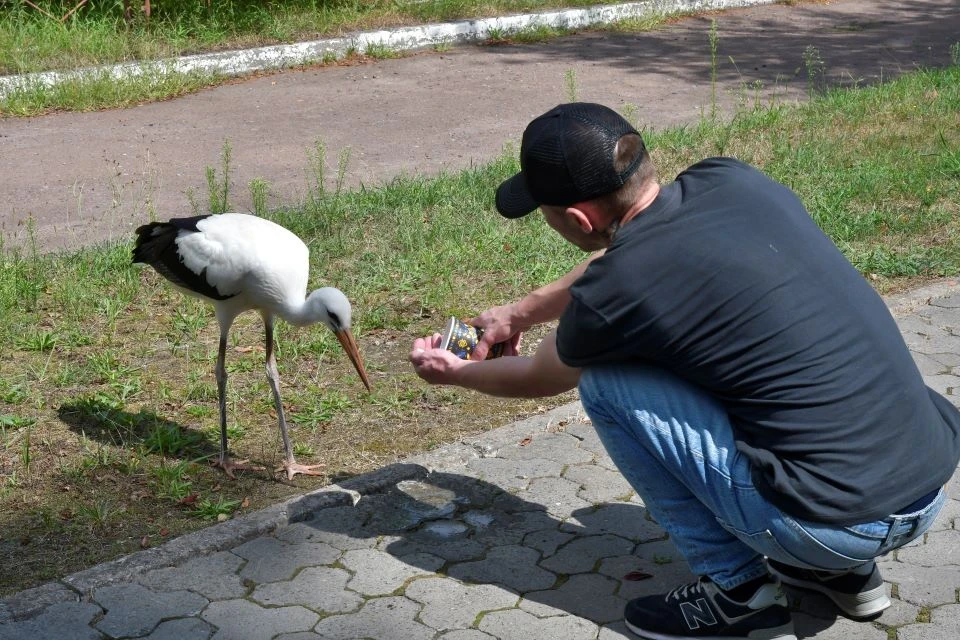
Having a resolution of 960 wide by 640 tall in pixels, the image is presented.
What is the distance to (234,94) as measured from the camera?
955 cm

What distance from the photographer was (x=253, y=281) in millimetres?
4207

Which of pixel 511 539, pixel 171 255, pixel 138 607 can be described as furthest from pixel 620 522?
pixel 171 255

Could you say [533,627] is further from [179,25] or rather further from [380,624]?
[179,25]

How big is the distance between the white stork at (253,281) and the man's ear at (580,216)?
55.0 inches

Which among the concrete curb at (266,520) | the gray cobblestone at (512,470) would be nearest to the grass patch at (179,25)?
the concrete curb at (266,520)

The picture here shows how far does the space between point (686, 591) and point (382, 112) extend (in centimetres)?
666

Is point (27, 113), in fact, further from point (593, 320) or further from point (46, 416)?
point (593, 320)

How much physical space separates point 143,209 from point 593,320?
485 cm

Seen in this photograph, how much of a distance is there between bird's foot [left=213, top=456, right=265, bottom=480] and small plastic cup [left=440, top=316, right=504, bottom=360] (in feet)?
3.44

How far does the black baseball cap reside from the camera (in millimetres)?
2865

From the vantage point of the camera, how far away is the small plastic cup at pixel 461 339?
12.0 ft

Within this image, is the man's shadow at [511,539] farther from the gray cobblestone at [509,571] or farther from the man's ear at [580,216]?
the man's ear at [580,216]

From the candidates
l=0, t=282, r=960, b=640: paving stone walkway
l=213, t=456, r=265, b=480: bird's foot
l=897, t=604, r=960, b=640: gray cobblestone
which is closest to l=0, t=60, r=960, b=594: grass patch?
l=213, t=456, r=265, b=480: bird's foot

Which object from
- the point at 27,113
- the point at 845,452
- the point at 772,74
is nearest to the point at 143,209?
the point at 27,113
